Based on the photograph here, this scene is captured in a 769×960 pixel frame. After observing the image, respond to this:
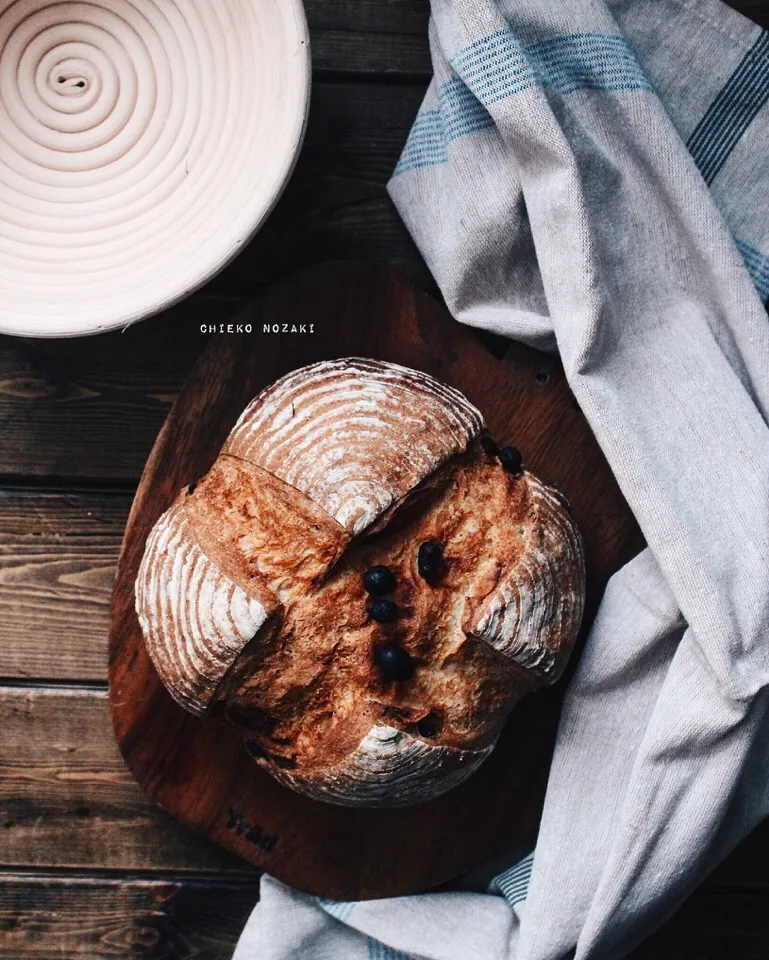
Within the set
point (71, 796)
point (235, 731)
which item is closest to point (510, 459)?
point (235, 731)

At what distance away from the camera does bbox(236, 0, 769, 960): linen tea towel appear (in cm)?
111

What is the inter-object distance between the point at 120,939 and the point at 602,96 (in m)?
1.38

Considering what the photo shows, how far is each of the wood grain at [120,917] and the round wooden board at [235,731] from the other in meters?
0.20

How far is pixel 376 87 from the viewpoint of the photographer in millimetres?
1278

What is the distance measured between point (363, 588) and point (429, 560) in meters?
0.08

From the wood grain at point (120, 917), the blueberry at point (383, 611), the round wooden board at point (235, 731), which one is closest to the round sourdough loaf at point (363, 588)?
the blueberry at point (383, 611)

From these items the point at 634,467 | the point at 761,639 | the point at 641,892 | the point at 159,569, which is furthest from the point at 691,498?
the point at 159,569

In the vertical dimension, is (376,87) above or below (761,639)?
above

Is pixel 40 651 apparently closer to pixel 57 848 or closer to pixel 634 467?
pixel 57 848

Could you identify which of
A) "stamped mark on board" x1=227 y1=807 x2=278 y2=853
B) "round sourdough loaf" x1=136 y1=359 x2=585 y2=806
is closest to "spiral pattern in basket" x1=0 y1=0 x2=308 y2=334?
"round sourdough loaf" x1=136 y1=359 x2=585 y2=806

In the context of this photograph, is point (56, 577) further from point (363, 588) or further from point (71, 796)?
point (363, 588)

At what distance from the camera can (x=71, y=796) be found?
4.39ft

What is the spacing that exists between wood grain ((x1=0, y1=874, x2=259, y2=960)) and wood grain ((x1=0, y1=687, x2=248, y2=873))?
0.13 feet

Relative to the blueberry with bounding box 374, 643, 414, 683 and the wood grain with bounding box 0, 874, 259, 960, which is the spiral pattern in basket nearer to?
the blueberry with bounding box 374, 643, 414, 683
